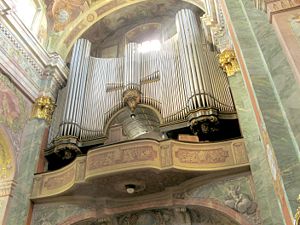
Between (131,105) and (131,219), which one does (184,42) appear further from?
(131,219)

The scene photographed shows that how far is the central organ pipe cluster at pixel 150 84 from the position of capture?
9133 millimetres

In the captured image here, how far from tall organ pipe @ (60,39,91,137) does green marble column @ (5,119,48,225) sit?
775 mm

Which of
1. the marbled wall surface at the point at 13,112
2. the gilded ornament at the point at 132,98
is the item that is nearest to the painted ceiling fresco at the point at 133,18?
the gilded ornament at the point at 132,98

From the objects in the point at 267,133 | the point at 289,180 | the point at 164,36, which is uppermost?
the point at 164,36

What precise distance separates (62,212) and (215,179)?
386cm

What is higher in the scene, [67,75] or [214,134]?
[67,75]

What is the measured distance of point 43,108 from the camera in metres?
10.3

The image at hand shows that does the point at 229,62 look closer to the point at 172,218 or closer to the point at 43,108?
the point at 172,218

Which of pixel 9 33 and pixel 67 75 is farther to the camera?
pixel 67 75

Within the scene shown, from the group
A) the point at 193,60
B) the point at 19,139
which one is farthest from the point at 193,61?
the point at 19,139

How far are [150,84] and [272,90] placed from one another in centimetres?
604

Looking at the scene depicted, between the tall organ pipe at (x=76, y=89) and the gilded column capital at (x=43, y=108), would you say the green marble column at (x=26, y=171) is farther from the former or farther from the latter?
the tall organ pipe at (x=76, y=89)

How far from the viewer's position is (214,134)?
28.7 ft

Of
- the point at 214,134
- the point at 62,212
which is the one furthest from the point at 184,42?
the point at 62,212
